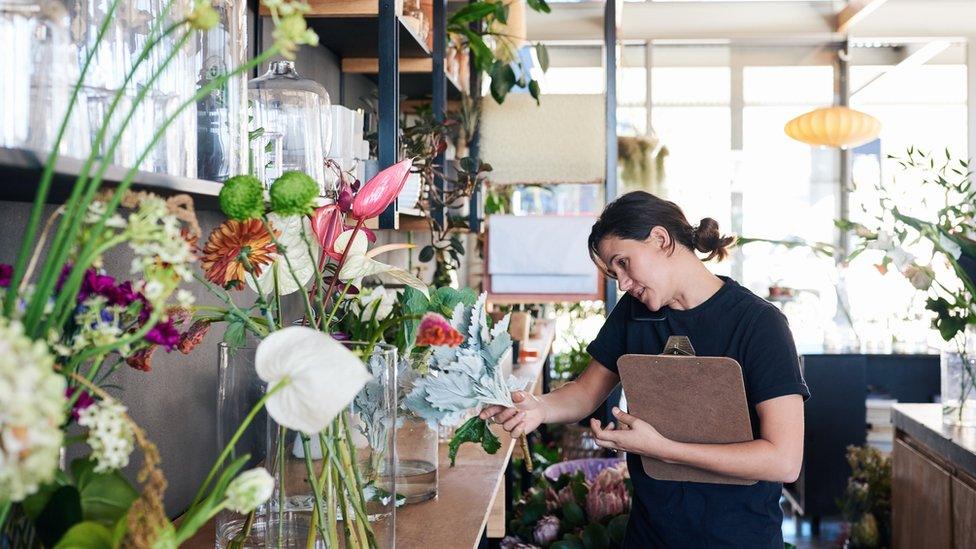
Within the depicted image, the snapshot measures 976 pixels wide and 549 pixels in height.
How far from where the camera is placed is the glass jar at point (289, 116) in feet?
4.48

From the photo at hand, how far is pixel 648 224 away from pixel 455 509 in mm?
661

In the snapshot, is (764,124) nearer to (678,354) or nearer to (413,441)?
(678,354)

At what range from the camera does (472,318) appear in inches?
47.1

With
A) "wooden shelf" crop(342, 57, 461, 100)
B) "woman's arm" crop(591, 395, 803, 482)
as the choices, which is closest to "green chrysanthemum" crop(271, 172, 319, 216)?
"woman's arm" crop(591, 395, 803, 482)

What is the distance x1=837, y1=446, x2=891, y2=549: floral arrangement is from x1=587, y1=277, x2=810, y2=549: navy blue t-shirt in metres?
1.56

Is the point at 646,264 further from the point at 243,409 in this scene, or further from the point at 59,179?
the point at 59,179

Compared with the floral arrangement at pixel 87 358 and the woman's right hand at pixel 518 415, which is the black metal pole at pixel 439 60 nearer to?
the woman's right hand at pixel 518 415

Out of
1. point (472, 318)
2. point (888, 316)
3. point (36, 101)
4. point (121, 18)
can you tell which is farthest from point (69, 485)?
point (888, 316)

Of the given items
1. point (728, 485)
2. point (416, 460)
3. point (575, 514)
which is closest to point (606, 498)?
point (575, 514)

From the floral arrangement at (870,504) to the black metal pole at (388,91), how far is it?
212 centimetres

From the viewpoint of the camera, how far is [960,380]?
2.60 metres

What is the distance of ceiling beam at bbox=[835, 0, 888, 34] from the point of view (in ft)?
17.8

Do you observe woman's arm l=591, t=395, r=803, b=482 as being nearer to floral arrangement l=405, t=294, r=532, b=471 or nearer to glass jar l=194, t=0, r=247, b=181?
floral arrangement l=405, t=294, r=532, b=471

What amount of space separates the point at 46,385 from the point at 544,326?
4.03 meters
